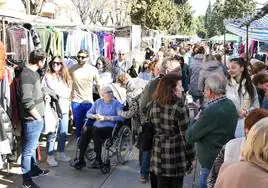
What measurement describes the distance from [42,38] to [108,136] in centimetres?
276

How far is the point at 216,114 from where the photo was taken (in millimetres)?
3748

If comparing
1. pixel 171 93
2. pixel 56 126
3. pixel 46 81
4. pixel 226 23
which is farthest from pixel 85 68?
pixel 226 23

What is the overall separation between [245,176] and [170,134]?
2088 mm

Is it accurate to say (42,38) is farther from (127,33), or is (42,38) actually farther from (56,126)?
(127,33)

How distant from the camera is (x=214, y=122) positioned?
3.78 metres

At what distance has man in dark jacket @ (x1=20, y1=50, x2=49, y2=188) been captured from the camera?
5148 mm

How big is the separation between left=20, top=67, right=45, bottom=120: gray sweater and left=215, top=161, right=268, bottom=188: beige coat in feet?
11.3

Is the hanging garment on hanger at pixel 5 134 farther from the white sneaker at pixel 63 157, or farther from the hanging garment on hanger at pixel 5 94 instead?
the white sneaker at pixel 63 157

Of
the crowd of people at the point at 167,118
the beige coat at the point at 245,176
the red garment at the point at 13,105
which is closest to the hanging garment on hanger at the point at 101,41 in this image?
the crowd of people at the point at 167,118

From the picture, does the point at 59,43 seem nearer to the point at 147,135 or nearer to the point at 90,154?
the point at 90,154

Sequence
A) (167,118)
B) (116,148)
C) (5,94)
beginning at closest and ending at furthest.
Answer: (167,118), (5,94), (116,148)

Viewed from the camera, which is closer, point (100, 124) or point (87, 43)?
point (100, 124)

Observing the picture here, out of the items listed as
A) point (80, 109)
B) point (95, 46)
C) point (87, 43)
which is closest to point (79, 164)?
point (80, 109)

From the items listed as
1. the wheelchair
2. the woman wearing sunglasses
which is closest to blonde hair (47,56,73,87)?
the woman wearing sunglasses
